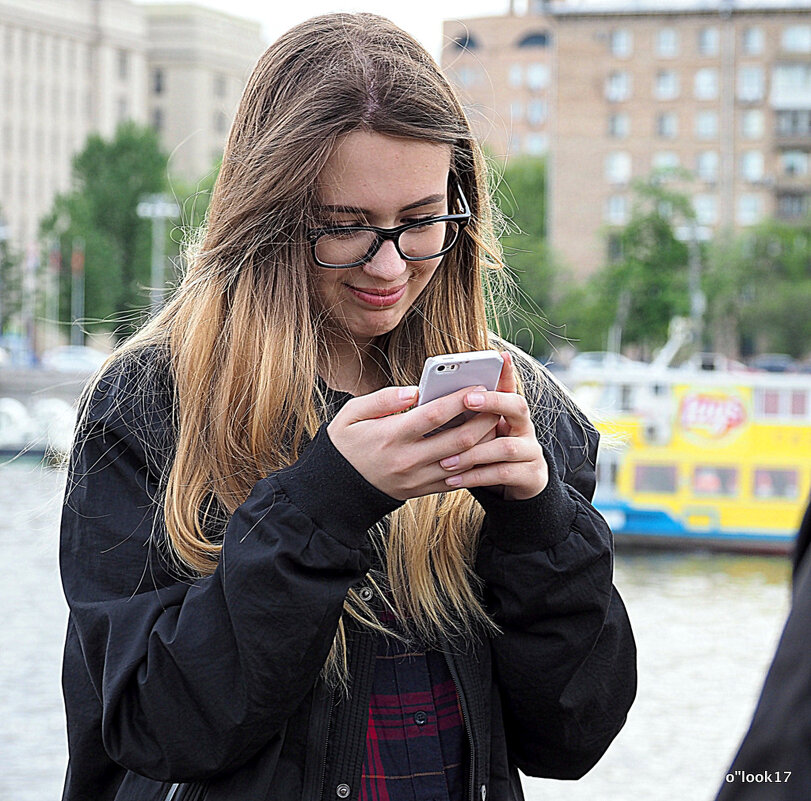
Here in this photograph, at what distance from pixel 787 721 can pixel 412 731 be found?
982mm

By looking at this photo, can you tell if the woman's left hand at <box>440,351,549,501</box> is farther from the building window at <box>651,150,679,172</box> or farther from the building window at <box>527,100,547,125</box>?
the building window at <box>527,100,547,125</box>

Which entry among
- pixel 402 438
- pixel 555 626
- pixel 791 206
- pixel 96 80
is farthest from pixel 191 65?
pixel 402 438

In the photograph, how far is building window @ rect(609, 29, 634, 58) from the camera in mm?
61094

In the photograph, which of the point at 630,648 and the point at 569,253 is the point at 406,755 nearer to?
the point at 630,648

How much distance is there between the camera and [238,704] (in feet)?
5.45

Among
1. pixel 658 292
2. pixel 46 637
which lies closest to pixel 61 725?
pixel 46 637

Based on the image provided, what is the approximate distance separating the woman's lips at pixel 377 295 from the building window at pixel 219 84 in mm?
95116

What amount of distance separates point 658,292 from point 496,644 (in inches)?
1532

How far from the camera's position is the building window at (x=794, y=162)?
199 feet

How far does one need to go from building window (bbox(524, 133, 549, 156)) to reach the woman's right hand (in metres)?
83.7

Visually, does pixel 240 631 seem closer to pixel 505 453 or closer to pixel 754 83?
pixel 505 453

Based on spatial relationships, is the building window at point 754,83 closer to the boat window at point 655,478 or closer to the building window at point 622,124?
the building window at point 622,124

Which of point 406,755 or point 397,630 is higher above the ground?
point 397,630

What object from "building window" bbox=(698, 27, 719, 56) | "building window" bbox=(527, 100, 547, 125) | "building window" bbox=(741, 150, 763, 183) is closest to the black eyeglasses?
"building window" bbox=(741, 150, 763, 183)
